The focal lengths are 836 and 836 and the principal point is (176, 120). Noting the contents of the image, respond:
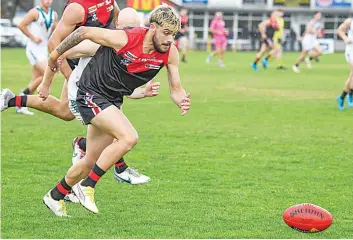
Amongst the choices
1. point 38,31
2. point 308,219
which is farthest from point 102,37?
point 38,31

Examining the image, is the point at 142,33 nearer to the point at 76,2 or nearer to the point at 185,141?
the point at 76,2

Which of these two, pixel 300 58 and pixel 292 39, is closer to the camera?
pixel 300 58

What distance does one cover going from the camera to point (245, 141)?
13469mm

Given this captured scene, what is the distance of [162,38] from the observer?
7504 millimetres

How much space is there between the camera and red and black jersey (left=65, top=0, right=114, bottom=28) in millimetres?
9586

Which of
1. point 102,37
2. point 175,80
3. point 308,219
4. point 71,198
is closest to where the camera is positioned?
point 308,219

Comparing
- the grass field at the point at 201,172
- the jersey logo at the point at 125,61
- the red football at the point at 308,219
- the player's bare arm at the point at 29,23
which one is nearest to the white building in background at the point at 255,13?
the grass field at the point at 201,172

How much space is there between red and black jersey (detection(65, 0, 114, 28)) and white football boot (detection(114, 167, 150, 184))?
5.74ft

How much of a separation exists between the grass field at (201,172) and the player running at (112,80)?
0.39 m

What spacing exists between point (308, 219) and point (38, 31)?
10.7 m

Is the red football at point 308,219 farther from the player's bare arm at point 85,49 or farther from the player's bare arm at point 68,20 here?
the player's bare arm at point 68,20

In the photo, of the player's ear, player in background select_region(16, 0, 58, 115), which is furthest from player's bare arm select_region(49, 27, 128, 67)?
player in background select_region(16, 0, 58, 115)

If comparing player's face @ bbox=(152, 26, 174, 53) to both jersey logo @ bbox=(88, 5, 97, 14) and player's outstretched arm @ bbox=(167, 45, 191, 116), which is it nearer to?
player's outstretched arm @ bbox=(167, 45, 191, 116)

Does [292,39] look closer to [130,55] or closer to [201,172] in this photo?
[201,172]
